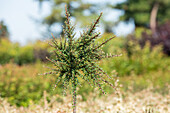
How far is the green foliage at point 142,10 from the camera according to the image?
24.9 meters

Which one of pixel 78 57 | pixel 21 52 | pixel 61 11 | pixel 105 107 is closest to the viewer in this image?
pixel 78 57

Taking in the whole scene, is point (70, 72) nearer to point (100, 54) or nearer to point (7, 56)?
point (100, 54)

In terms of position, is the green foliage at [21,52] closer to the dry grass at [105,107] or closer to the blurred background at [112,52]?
the blurred background at [112,52]

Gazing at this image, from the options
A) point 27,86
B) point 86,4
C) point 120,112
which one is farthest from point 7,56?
point 86,4

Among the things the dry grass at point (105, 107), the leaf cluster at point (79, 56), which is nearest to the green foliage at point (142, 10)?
the dry grass at point (105, 107)

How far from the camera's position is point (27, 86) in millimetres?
5816

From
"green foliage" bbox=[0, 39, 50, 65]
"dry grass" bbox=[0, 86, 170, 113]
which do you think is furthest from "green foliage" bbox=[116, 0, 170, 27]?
"dry grass" bbox=[0, 86, 170, 113]

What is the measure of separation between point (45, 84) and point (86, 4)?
19756mm

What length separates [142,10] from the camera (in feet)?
83.2

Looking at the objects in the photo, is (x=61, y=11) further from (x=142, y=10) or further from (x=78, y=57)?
(x=78, y=57)

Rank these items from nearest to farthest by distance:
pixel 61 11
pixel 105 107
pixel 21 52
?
pixel 105 107 < pixel 21 52 < pixel 61 11

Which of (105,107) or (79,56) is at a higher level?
(79,56)

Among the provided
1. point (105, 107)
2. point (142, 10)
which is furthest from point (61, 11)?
point (105, 107)

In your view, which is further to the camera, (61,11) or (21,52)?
(61,11)
